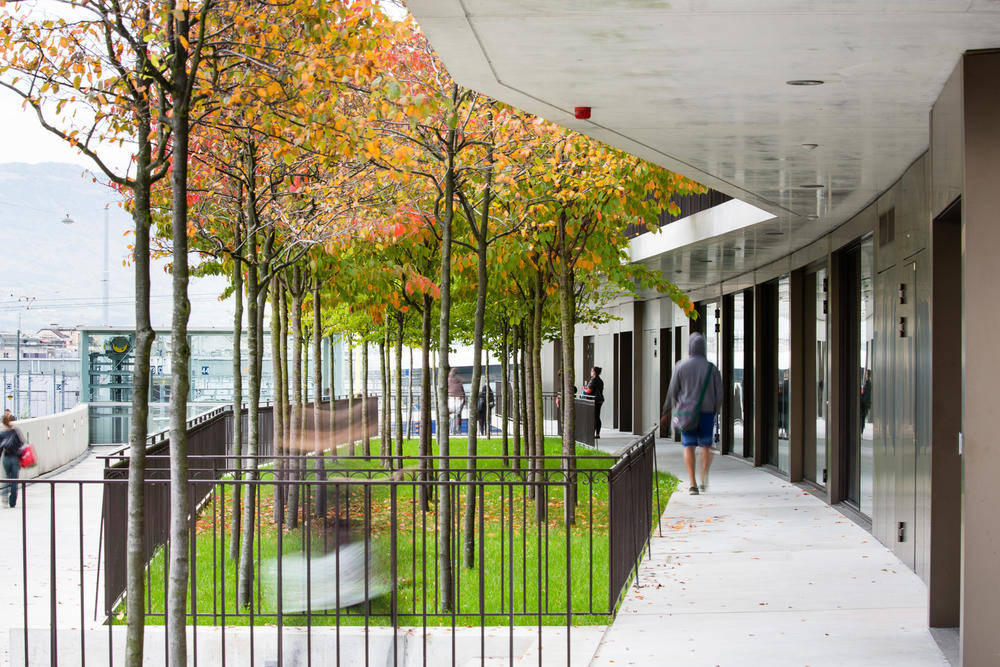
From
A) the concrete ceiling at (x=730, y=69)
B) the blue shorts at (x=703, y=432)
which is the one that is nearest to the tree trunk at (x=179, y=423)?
the concrete ceiling at (x=730, y=69)

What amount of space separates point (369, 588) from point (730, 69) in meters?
4.56

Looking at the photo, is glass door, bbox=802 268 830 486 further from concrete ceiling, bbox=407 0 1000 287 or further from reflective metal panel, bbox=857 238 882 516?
concrete ceiling, bbox=407 0 1000 287

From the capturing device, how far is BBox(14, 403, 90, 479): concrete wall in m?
22.3

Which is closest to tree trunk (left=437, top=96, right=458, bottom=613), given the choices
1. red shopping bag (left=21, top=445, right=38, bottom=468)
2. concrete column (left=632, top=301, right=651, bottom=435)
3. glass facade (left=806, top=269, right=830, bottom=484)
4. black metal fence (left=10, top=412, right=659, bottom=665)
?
black metal fence (left=10, top=412, right=659, bottom=665)

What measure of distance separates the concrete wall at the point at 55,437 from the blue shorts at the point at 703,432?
13.7m

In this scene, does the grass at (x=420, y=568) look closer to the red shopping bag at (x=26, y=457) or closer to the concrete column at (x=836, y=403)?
the concrete column at (x=836, y=403)

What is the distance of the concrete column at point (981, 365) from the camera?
223 inches

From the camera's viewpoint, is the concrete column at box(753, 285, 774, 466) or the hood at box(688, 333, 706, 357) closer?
the hood at box(688, 333, 706, 357)

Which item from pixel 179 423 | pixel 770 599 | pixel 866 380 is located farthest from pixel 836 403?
pixel 179 423

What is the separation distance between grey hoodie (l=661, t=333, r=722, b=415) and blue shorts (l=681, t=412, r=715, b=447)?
151 mm

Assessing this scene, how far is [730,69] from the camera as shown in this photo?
20.2ft

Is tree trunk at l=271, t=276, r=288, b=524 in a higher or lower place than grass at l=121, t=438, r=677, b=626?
higher

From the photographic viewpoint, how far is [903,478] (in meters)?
9.20

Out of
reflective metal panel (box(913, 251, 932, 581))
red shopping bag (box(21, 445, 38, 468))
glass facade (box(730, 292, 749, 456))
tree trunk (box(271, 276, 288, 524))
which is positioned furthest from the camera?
glass facade (box(730, 292, 749, 456))
